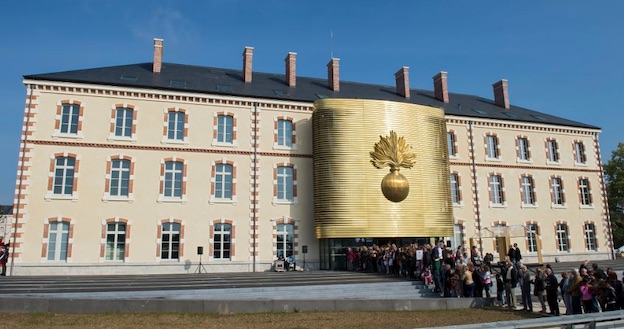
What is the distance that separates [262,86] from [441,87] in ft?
42.5

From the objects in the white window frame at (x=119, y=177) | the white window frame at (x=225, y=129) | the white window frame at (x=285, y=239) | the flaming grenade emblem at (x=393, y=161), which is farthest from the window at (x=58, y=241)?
the flaming grenade emblem at (x=393, y=161)

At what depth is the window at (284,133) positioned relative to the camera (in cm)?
2691

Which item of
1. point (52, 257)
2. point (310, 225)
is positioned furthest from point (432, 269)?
point (52, 257)

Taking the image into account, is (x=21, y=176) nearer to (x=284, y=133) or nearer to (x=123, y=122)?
(x=123, y=122)

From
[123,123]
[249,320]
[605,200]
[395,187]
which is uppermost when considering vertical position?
[123,123]

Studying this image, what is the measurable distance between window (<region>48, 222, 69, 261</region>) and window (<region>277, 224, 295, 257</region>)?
402 inches

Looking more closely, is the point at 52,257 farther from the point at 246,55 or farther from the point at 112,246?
the point at 246,55

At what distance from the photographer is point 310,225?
2616cm

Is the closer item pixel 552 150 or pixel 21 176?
pixel 21 176

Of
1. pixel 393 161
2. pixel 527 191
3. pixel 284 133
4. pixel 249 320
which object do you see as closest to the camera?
pixel 249 320

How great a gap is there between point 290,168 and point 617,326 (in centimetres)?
1878

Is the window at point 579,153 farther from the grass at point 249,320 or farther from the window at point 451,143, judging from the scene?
the grass at point 249,320

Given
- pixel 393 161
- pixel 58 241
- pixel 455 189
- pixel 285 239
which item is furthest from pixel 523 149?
pixel 58 241

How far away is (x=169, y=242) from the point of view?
78.4 ft
